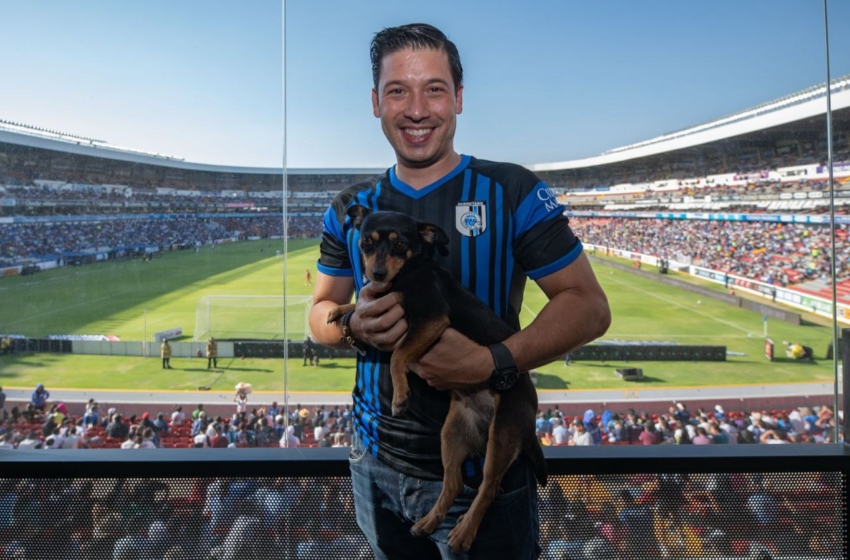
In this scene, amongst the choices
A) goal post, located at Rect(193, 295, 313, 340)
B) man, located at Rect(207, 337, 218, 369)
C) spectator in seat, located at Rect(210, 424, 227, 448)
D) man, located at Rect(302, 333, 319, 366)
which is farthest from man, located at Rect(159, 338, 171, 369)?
spectator in seat, located at Rect(210, 424, 227, 448)

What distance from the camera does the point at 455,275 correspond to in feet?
4.26

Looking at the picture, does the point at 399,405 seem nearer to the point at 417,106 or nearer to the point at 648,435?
the point at 417,106

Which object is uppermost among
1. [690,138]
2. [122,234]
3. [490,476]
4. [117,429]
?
[690,138]

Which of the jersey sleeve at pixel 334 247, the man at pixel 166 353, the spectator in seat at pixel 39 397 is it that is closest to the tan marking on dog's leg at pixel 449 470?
the jersey sleeve at pixel 334 247

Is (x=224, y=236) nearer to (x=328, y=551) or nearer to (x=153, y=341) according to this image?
(x=153, y=341)

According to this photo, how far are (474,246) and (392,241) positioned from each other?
0.21 m

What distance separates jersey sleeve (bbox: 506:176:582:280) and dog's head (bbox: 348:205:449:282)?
19 cm

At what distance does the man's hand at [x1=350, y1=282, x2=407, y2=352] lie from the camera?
117cm

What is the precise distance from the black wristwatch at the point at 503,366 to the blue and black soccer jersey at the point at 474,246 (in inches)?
5.9

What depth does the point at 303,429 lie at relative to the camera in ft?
20.8

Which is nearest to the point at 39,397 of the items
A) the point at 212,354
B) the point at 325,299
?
the point at 212,354

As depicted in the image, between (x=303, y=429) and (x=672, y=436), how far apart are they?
475 cm

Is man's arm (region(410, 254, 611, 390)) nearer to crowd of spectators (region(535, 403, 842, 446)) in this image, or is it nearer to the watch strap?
the watch strap

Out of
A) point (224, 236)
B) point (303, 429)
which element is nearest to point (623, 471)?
point (303, 429)
